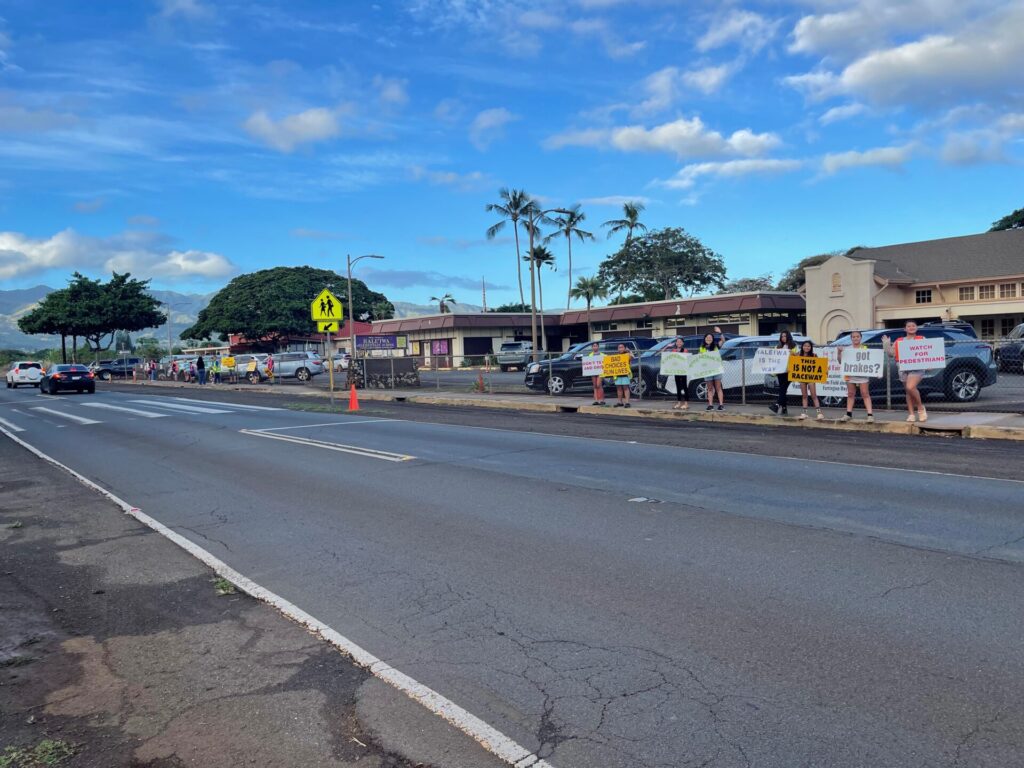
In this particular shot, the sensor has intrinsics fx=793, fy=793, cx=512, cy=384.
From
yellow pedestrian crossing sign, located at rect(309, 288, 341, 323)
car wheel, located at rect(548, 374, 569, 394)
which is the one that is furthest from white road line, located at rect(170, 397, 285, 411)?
car wheel, located at rect(548, 374, 569, 394)

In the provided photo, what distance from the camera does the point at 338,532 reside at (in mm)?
7719

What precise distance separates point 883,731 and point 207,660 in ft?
12.0

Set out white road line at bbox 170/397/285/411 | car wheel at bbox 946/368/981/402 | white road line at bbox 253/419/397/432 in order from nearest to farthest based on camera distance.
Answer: car wheel at bbox 946/368/981/402 → white road line at bbox 253/419/397/432 → white road line at bbox 170/397/285/411

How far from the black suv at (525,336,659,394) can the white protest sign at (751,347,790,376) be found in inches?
239

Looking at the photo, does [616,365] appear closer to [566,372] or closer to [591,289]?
[566,372]

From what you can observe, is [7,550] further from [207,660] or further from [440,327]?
[440,327]

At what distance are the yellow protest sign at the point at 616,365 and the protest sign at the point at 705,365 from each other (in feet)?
5.52

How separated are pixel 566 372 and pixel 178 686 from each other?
66.9ft

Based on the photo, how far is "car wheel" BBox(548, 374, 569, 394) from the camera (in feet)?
80.2

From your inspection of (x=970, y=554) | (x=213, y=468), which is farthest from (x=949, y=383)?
(x=213, y=468)

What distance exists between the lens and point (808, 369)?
642 inches

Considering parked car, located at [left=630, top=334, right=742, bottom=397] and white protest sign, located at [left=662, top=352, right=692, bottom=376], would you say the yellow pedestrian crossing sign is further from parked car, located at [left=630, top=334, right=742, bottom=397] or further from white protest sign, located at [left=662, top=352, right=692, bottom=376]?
white protest sign, located at [left=662, top=352, right=692, bottom=376]

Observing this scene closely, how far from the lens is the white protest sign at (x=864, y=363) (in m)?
15.4

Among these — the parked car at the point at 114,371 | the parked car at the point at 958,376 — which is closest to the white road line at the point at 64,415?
the parked car at the point at 958,376
